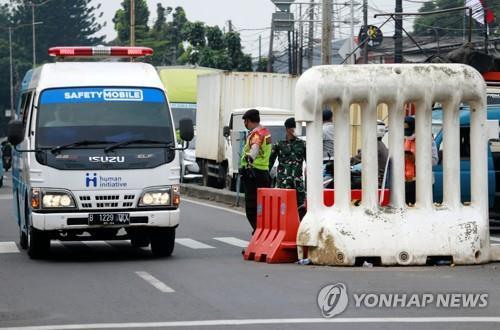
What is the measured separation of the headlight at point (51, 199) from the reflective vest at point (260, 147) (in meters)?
2.51

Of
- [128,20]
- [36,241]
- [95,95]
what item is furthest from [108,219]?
[128,20]

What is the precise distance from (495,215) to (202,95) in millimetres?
19176

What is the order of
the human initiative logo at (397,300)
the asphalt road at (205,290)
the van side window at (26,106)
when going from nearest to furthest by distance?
the asphalt road at (205,290) → the human initiative logo at (397,300) → the van side window at (26,106)

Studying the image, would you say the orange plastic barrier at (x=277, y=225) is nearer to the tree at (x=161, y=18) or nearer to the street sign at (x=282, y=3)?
the street sign at (x=282, y=3)

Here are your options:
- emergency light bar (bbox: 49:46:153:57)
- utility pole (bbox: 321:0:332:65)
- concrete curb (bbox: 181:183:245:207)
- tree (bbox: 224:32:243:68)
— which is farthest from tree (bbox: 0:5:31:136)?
emergency light bar (bbox: 49:46:153:57)

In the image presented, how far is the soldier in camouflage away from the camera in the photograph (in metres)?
16.3

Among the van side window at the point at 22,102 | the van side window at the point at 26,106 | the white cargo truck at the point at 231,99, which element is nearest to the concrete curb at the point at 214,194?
the white cargo truck at the point at 231,99

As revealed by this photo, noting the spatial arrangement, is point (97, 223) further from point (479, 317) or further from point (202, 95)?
point (202, 95)

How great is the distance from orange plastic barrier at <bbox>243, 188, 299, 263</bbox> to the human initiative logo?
2.98 meters

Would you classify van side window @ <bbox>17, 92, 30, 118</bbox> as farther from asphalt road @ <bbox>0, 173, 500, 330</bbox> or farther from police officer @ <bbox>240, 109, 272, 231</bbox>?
police officer @ <bbox>240, 109, 272, 231</bbox>

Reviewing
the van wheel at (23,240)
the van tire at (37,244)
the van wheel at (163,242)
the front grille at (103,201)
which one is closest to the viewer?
the front grille at (103,201)

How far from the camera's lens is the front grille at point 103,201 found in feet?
50.8

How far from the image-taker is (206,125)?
124 ft

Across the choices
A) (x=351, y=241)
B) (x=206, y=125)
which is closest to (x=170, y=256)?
(x=351, y=241)
